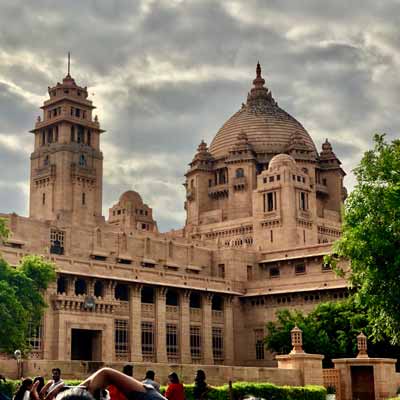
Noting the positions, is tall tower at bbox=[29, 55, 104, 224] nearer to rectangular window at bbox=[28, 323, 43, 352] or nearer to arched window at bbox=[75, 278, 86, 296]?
arched window at bbox=[75, 278, 86, 296]

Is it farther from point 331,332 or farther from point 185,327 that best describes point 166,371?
point 185,327

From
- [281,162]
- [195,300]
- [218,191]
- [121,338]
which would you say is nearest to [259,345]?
[195,300]

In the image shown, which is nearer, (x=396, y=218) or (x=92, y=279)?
(x=396, y=218)

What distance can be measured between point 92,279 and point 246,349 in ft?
66.2

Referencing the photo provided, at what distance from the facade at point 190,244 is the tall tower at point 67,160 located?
172 mm

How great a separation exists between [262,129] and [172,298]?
Result: 159ft

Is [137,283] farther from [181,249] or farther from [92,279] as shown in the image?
[181,249]

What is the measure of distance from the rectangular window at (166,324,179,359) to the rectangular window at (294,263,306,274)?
16705 millimetres

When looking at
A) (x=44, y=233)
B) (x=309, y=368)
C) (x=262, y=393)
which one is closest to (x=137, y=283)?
(x=44, y=233)

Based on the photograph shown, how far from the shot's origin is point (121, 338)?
72.9 metres

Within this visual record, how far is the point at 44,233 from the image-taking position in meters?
76.4

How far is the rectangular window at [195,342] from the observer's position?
79375 mm

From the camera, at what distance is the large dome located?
121 metres

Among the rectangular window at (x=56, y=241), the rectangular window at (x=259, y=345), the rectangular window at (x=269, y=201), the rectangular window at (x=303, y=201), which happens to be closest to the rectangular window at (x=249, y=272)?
the rectangular window at (x=259, y=345)
